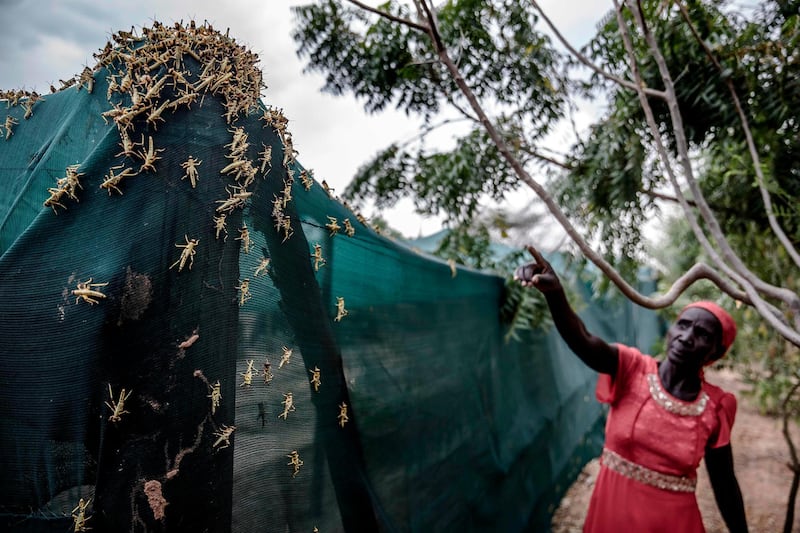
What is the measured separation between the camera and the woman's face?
5.97 feet

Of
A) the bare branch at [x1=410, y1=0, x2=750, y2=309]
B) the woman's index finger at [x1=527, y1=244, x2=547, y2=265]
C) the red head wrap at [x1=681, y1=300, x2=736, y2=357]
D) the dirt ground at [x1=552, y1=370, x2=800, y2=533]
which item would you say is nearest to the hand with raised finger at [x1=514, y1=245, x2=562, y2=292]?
the woman's index finger at [x1=527, y1=244, x2=547, y2=265]

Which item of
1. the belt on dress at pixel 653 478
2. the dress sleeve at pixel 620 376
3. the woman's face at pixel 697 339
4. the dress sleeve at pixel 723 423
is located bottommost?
the belt on dress at pixel 653 478

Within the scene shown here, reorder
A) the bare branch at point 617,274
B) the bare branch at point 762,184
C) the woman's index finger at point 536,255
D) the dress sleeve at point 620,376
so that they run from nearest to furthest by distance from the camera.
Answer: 1. the woman's index finger at point 536,255
2. the bare branch at point 617,274
3. the bare branch at point 762,184
4. the dress sleeve at point 620,376

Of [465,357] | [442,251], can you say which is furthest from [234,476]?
[442,251]

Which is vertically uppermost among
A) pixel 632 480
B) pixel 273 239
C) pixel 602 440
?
pixel 273 239

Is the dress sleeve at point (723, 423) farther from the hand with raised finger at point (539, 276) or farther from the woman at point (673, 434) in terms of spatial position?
the hand with raised finger at point (539, 276)

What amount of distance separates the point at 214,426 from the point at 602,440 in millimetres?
4867

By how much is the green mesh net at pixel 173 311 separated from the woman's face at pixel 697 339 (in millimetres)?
1309

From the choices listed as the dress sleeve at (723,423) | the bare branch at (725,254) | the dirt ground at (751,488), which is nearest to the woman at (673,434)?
the dress sleeve at (723,423)

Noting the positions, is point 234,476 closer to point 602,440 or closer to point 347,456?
point 347,456

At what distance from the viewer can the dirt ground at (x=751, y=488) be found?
11.0 ft

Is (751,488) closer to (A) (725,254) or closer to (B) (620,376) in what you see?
(B) (620,376)

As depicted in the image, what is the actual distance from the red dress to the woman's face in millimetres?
158

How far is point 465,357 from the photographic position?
2.25 metres
